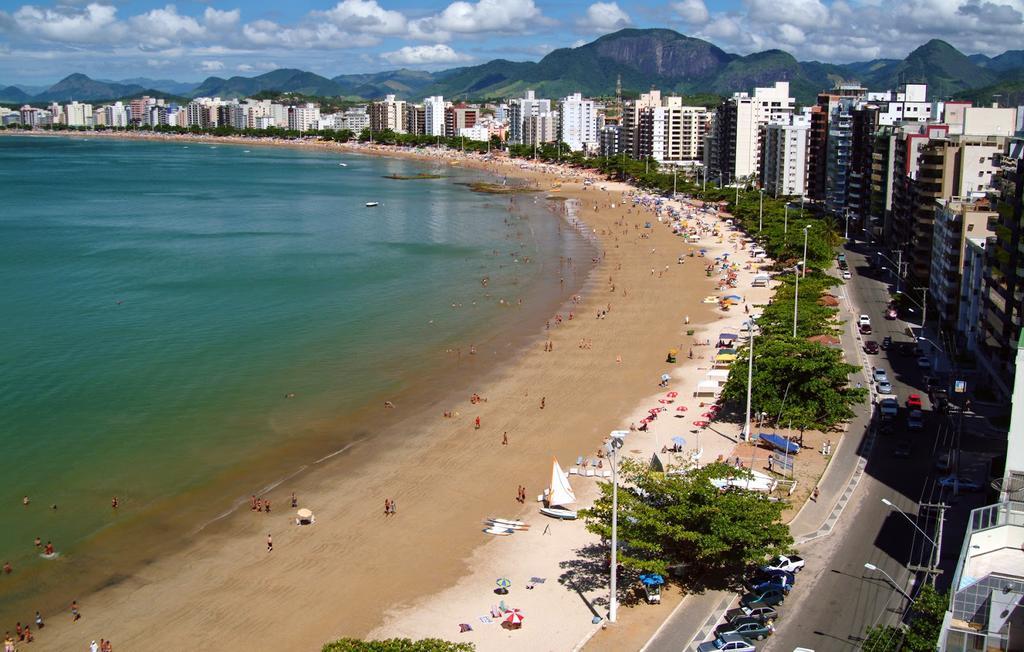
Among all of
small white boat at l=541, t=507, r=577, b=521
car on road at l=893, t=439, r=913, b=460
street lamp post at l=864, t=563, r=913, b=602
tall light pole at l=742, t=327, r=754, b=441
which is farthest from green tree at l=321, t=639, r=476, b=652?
car on road at l=893, t=439, r=913, b=460

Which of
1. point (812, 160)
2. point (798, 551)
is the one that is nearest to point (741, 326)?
point (798, 551)

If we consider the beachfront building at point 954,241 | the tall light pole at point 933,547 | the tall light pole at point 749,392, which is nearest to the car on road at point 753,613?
the tall light pole at point 933,547

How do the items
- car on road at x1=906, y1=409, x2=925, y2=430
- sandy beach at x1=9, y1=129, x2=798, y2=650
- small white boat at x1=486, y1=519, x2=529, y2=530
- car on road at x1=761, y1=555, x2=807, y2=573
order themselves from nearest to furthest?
car on road at x1=761, y1=555, x2=807, y2=573 < sandy beach at x1=9, y1=129, x2=798, y2=650 < small white boat at x1=486, y1=519, x2=529, y2=530 < car on road at x1=906, y1=409, x2=925, y2=430

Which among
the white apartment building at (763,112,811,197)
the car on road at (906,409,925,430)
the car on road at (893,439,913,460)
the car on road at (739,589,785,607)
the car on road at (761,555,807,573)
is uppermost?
the white apartment building at (763,112,811,197)

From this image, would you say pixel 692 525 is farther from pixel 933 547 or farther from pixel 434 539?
pixel 434 539

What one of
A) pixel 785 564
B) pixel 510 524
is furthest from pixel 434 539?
pixel 785 564

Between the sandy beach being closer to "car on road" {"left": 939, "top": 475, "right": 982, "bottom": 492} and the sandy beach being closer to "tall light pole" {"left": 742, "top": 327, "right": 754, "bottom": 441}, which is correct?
"tall light pole" {"left": 742, "top": 327, "right": 754, "bottom": 441}

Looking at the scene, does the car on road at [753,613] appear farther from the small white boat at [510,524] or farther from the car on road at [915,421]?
the car on road at [915,421]
